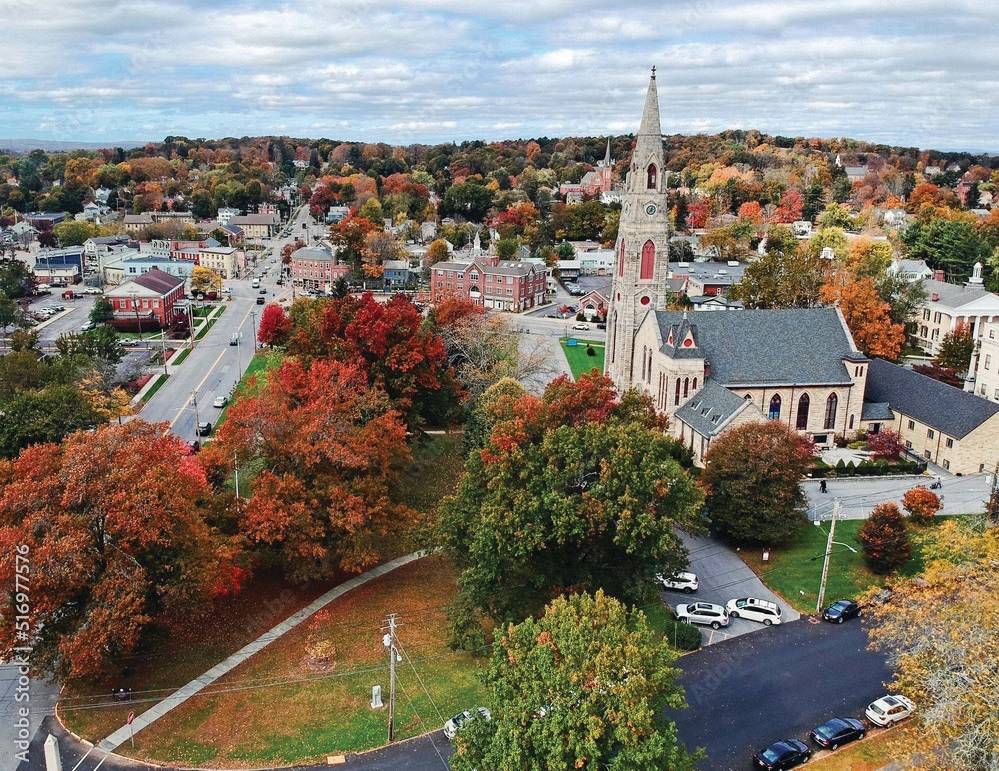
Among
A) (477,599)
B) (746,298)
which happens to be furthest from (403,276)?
(477,599)

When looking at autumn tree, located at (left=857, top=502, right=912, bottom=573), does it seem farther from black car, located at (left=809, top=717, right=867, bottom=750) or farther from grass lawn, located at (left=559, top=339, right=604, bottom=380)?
grass lawn, located at (left=559, top=339, right=604, bottom=380)

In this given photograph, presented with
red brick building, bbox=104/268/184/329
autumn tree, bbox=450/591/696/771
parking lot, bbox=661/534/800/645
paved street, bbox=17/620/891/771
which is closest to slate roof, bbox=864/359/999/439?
parking lot, bbox=661/534/800/645

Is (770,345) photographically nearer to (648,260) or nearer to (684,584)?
(648,260)

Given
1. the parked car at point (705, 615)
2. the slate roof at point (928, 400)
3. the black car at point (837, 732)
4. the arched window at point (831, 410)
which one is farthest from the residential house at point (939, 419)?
the black car at point (837, 732)

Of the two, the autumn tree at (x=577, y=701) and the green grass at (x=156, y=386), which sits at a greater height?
the autumn tree at (x=577, y=701)

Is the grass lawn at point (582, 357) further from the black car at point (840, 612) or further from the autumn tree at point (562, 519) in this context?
the autumn tree at point (562, 519)

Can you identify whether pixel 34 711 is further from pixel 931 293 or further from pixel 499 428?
pixel 931 293
